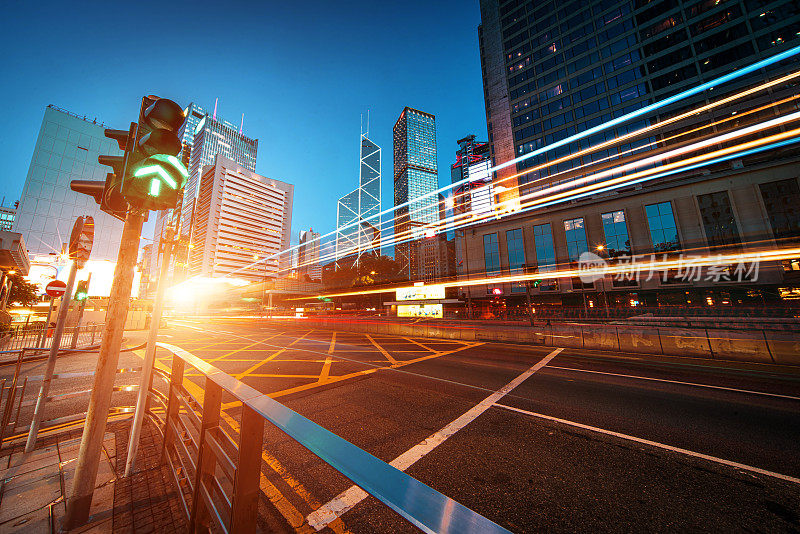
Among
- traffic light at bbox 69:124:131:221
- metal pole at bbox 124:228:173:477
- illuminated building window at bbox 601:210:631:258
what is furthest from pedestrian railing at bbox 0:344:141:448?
illuminated building window at bbox 601:210:631:258

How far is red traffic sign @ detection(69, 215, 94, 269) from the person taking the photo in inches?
145

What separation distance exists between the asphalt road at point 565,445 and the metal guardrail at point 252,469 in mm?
760

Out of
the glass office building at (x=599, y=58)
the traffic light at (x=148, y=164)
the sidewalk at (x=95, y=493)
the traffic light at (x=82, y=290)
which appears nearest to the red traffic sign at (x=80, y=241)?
the traffic light at (x=148, y=164)

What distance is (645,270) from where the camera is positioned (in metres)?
30.4

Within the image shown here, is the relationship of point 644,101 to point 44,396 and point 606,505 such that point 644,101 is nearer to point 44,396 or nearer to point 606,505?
point 606,505

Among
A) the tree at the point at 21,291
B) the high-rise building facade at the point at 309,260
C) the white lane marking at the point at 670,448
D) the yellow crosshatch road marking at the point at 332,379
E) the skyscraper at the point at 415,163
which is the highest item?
the skyscraper at the point at 415,163

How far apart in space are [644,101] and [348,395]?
49241 millimetres

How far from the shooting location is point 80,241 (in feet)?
12.5

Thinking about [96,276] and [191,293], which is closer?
[96,276]

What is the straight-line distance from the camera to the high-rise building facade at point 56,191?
26.9 m

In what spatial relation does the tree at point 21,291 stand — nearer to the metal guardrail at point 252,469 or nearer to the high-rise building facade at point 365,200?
the metal guardrail at point 252,469

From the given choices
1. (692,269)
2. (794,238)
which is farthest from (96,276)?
(794,238)

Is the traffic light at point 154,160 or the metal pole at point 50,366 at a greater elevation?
the traffic light at point 154,160

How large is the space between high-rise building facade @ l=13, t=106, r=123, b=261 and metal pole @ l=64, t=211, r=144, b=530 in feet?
116
